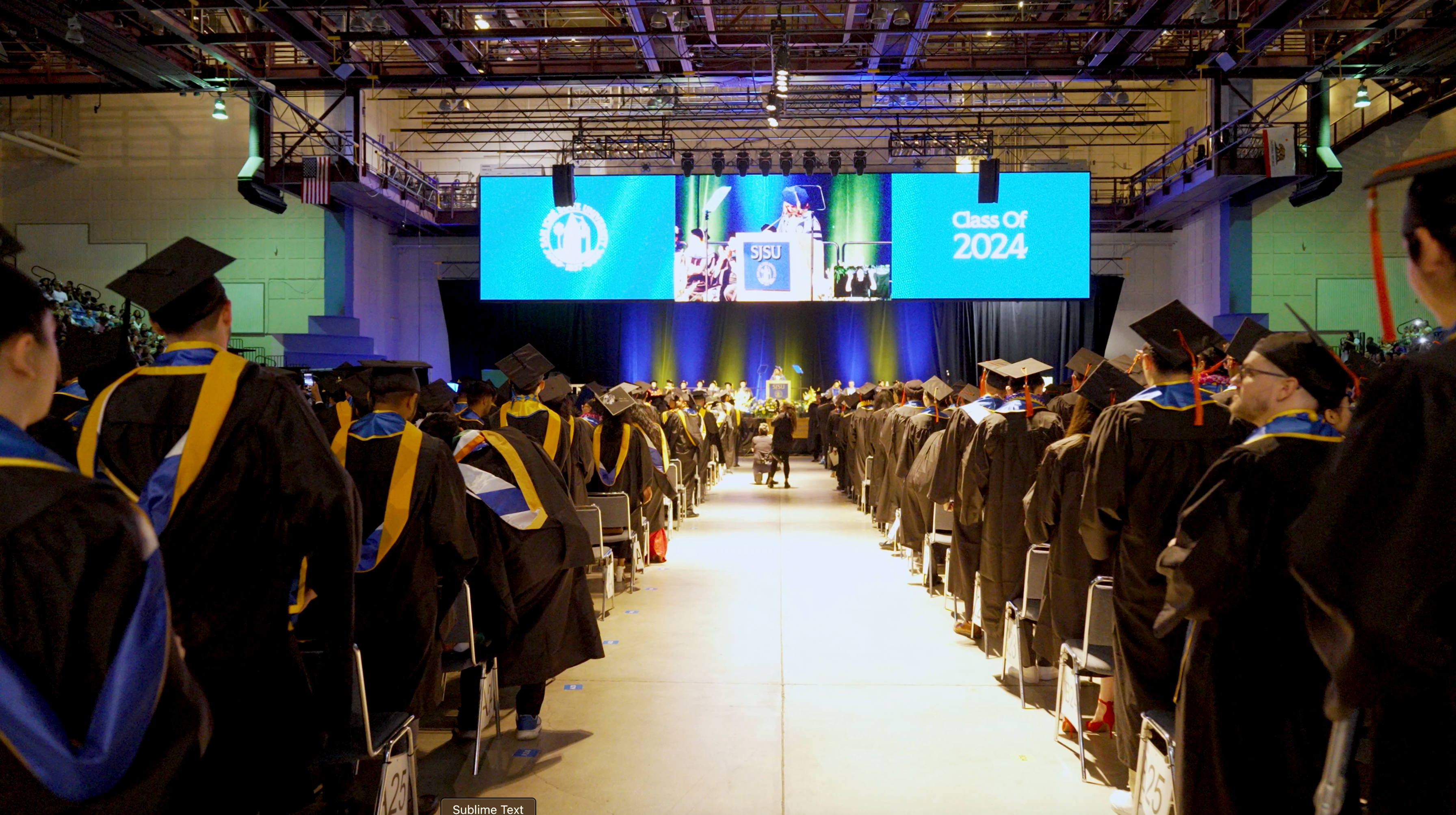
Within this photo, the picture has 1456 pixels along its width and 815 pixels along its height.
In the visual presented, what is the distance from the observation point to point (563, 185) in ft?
54.6

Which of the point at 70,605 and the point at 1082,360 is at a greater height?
the point at 1082,360

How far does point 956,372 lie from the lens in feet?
78.6

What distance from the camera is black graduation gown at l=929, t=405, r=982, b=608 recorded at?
5.82m

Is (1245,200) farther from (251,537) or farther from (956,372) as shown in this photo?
(251,537)

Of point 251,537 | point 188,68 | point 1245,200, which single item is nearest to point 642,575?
point 251,537

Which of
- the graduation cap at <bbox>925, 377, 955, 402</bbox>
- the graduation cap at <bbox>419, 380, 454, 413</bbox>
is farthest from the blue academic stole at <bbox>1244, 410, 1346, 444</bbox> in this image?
the graduation cap at <bbox>925, 377, 955, 402</bbox>

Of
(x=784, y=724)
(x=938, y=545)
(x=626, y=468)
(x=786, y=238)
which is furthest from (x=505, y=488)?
(x=786, y=238)

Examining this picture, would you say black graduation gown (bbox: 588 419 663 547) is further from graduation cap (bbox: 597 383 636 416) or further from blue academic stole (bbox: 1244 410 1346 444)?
blue academic stole (bbox: 1244 410 1346 444)

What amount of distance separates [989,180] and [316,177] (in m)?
11.5

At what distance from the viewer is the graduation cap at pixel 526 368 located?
19.3 ft

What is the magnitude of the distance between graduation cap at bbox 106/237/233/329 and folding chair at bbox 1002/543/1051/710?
3405 mm

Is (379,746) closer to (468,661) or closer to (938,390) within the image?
(468,661)

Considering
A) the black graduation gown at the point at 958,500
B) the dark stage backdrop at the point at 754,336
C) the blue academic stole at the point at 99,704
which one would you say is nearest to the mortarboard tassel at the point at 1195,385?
the black graduation gown at the point at 958,500

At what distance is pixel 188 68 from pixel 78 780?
15614 mm
